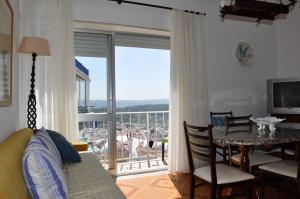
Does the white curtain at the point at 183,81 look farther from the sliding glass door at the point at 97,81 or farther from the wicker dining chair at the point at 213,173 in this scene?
the wicker dining chair at the point at 213,173

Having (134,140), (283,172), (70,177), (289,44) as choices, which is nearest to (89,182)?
(70,177)

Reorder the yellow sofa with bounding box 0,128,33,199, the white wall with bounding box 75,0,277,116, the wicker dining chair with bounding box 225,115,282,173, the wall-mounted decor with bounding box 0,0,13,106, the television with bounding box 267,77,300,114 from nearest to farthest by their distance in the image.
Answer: the yellow sofa with bounding box 0,128,33,199 < the wall-mounted decor with bounding box 0,0,13,106 < the wicker dining chair with bounding box 225,115,282,173 < the white wall with bounding box 75,0,277,116 < the television with bounding box 267,77,300,114

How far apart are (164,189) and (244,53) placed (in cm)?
266

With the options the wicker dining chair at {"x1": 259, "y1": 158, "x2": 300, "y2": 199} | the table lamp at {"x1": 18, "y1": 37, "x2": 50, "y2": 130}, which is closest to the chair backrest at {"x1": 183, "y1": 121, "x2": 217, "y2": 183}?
the wicker dining chair at {"x1": 259, "y1": 158, "x2": 300, "y2": 199}

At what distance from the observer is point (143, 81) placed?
14.2 ft

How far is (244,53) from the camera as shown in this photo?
4289 mm

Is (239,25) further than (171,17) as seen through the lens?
Yes

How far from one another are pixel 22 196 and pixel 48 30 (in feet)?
7.75

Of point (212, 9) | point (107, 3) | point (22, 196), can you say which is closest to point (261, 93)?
point (212, 9)

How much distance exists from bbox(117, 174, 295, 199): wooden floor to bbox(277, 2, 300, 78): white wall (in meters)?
2.44

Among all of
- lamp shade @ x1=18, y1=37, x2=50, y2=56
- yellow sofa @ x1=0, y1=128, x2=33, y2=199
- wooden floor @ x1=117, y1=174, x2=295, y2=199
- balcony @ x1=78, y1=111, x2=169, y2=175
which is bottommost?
wooden floor @ x1=117, y1=174, x2=295, y2=199

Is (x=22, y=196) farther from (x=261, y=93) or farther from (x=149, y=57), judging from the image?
(x=261, y=93)

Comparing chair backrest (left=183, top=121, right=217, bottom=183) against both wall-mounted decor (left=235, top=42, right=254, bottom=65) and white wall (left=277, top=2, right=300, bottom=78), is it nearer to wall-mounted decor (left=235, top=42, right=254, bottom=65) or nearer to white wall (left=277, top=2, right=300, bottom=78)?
wall-mounted decor (left=235, top=42, right=254, bottom=65)

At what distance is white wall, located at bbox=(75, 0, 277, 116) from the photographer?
3.45 metres
